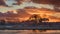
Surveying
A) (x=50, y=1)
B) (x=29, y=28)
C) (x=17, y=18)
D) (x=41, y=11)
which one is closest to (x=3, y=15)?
(x=17, y=18)

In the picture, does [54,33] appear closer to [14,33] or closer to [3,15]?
[14,33]

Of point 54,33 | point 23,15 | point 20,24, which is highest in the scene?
Result: point 23,15

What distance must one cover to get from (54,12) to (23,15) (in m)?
0.53

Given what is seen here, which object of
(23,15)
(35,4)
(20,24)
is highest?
(35,4)

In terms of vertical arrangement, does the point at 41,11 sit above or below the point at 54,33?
above

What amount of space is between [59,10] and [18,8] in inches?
27.3

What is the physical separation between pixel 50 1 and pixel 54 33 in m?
0.54

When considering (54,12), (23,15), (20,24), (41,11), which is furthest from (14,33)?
(54,12)

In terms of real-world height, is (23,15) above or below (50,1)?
below

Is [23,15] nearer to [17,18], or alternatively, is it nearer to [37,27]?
[17,18]

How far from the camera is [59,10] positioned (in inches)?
90.6

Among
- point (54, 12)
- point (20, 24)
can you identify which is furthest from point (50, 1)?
→ point (20, 24)

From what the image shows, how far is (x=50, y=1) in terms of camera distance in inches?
91.0

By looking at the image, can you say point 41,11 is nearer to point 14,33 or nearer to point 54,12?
point 54,12
